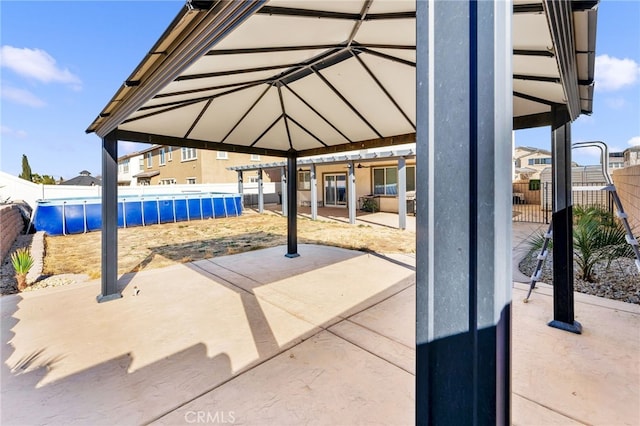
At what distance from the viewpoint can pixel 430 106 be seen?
90cm

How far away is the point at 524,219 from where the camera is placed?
1126 centimetres

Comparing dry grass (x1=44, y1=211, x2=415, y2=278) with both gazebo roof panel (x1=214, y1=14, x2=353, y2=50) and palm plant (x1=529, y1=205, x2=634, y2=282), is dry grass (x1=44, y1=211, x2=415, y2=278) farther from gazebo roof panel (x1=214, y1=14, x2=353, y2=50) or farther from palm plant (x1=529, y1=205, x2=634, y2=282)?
gazebo roof panel (x1=214, y1=14, x2=353, y2=50)

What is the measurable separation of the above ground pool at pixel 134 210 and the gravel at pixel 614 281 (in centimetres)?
1242

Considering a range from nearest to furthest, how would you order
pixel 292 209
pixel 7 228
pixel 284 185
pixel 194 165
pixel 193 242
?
pixel 292 209 → pixel 7 228 → pixel 193 242 → pixel 284 185 → pixel 194 165

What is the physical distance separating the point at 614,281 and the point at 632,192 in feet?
10.0

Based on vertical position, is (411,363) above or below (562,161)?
below

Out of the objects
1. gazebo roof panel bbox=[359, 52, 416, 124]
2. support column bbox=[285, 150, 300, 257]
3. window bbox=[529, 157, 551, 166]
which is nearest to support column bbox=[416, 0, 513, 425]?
gazebo roof panel bbox=[359, 52, 416, 124]

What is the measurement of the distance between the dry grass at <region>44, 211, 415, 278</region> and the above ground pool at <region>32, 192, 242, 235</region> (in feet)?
1.93

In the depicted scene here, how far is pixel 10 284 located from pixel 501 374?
669 centimetres

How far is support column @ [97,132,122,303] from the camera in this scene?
13.4 ft

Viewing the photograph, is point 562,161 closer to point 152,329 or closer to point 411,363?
point 411,363

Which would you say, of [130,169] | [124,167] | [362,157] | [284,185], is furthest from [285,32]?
[124,167]

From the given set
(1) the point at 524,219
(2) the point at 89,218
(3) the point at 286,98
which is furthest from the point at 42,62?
(1) the point at 524,219

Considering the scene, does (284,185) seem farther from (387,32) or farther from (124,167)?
(124,167)
